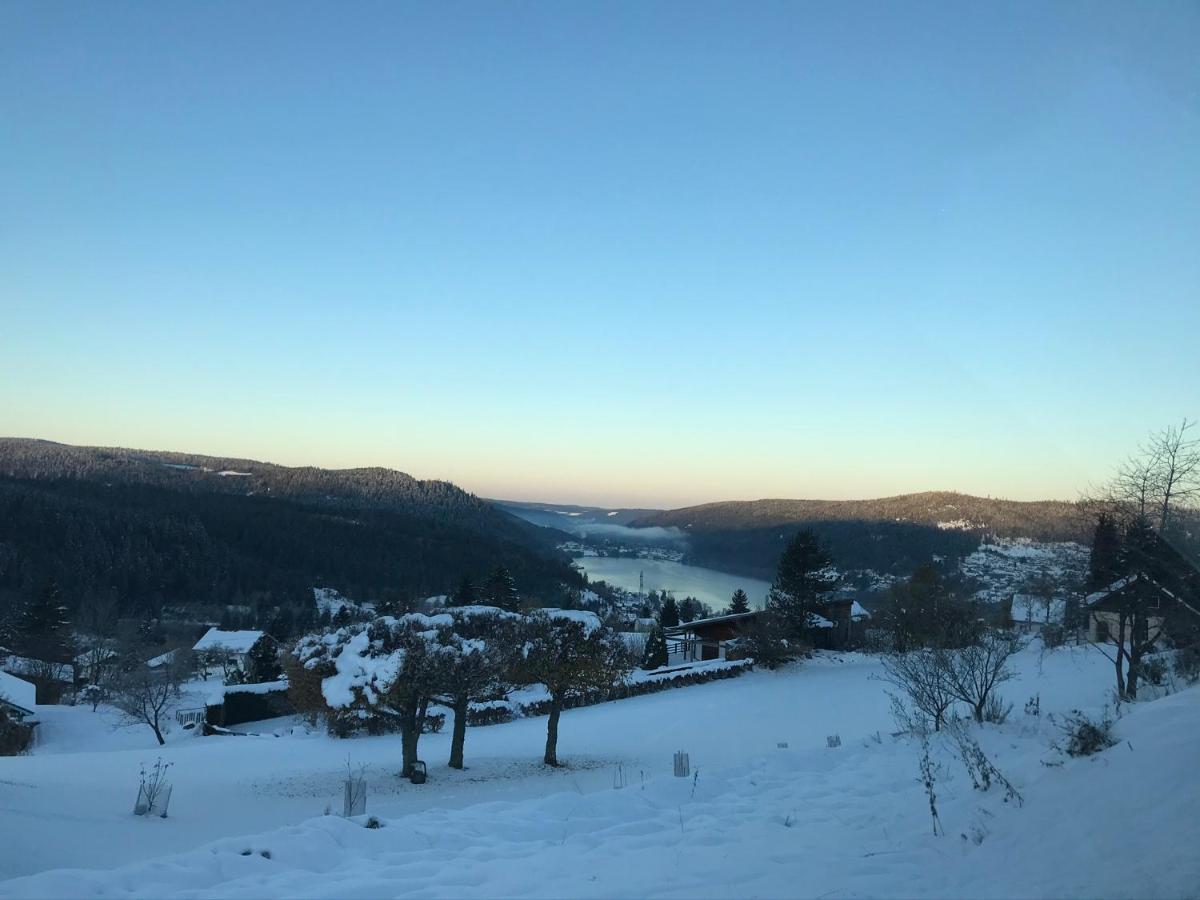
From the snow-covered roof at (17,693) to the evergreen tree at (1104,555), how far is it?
3596 cm

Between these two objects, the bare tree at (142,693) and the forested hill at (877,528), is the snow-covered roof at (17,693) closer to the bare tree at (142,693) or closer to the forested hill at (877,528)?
the bare tree at (142,693)

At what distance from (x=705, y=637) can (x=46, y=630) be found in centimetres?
4079

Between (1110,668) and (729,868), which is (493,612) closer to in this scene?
(729,868)

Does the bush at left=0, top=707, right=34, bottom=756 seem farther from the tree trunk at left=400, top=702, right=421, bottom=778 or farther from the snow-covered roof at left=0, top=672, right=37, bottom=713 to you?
the tree trunk at left=400, top=702, right=421, bottom=778

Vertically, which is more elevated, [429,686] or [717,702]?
[429,686]

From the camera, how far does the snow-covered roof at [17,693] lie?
92.8 ft

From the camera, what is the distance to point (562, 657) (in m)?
14.2

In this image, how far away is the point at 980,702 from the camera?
954 centimetres

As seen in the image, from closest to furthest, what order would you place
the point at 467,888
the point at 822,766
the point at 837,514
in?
1. the point at 467,888
2. the point at 822,766
3. the point at 837,514

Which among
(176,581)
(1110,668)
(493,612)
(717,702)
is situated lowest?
(176,581)

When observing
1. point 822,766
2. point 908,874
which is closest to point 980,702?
point 822,766

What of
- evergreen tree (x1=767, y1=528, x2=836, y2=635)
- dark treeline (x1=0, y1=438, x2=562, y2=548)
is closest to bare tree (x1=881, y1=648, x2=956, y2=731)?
evergreen tree (x1=767, y1=528, x2=836, y2=635)

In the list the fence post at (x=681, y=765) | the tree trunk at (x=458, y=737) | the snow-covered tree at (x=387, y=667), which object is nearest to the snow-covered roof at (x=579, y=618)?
the snow-covered tree at (x=387, y=667)

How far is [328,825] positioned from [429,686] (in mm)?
7399
